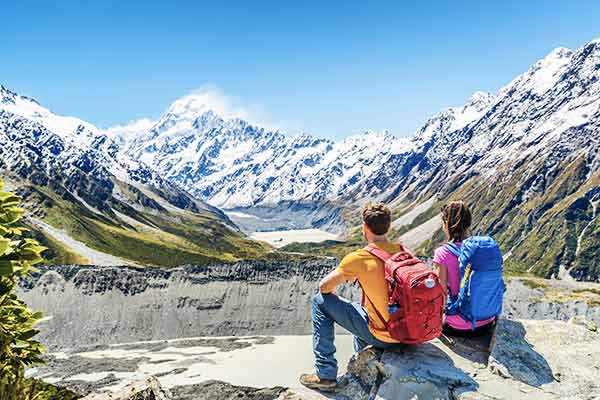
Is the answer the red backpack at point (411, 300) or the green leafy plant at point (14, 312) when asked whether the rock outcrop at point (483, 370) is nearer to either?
the red backpack at point (411, 300)

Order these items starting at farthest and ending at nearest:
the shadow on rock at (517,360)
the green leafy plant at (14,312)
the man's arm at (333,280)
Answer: the shadow on rock at (517,360), the man's arm at (333,280), the green leafy plant at (14,312)

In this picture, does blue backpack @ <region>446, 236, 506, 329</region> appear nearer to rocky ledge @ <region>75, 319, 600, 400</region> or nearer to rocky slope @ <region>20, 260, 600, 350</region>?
rocky ledge @ <region>75, 319, 600, 400</region>

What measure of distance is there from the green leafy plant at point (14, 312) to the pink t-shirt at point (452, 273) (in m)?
8.76

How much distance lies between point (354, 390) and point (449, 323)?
127 inches

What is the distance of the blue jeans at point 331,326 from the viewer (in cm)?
1049

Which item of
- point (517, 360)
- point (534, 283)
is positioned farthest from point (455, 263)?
point (534, 283)

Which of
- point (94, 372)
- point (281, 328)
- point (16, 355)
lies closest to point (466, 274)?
point (16, 355)

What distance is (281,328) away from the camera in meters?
98.5

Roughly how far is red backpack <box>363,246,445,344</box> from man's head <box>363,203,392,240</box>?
624mm

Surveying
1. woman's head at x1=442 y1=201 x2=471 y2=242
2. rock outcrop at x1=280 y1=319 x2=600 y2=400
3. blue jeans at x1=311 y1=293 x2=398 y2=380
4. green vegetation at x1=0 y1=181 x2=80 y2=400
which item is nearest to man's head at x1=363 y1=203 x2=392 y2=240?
blue jeans at x1=311 y1=293 x2=398 y2=380

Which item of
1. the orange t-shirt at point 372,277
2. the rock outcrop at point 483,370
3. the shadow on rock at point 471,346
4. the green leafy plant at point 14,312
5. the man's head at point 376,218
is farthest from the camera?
the shadow on rock at point 471,346

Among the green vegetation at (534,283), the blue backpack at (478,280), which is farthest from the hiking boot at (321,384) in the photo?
the green vegetation at (534,283)

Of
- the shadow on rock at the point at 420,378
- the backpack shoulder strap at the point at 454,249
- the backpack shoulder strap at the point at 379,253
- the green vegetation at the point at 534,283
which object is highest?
the backpack shoulder strap at the point at 454,249

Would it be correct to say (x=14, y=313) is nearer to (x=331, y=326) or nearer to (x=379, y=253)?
(x=331, y=326)
